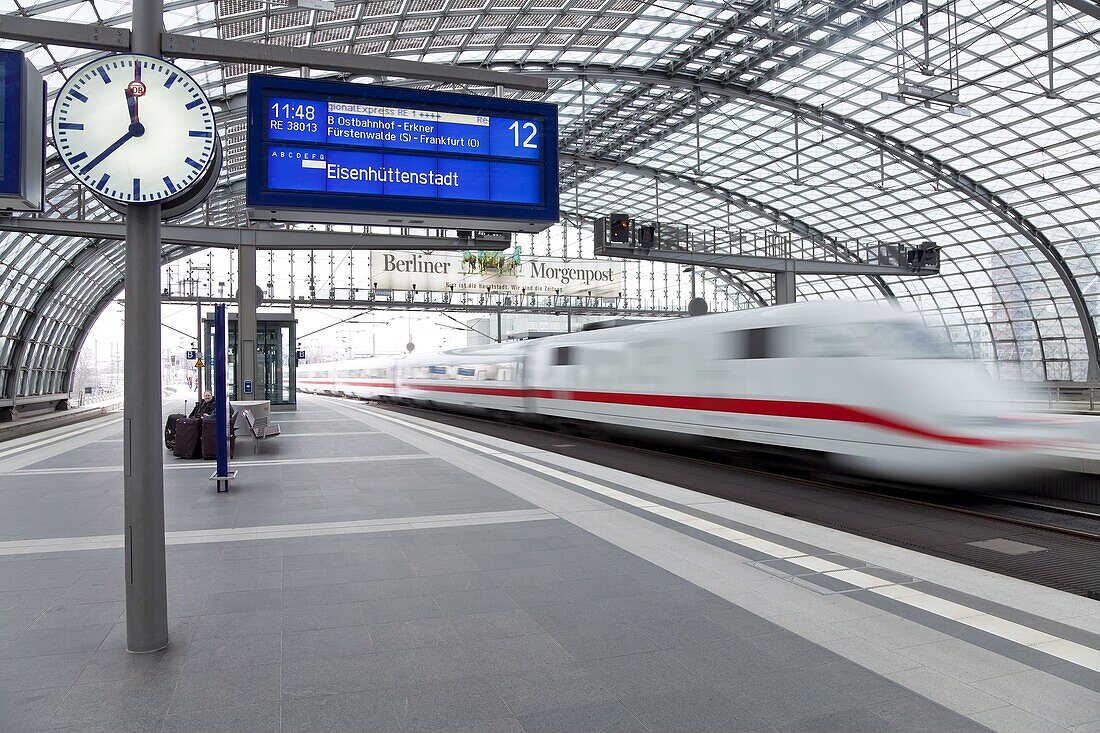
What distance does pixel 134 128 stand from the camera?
399cm

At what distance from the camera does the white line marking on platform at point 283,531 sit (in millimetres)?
6496

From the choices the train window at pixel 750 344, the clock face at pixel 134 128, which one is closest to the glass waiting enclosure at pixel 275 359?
the train window at pixel 750 344

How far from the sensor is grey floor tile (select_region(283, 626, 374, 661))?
4.03m

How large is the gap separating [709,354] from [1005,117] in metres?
28.3

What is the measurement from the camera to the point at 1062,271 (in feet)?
139

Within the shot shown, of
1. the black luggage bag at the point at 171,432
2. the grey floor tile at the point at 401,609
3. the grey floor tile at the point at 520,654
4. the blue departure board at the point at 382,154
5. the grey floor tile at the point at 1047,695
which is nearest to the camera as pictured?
the grey floor tile at the point at 1047,695

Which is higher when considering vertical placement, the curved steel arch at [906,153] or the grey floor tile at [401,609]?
the curved steel arch at [906,153]

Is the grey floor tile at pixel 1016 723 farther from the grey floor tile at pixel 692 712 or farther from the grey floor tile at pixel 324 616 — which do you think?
the grey floor tile at pixel 324 616

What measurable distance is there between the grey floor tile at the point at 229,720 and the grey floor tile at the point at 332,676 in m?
0.18

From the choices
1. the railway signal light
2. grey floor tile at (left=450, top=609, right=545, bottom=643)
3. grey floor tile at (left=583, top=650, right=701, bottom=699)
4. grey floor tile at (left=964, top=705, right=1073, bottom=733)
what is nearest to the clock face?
grey floor tile at (left=450, top=609, right=545, bottom=643)

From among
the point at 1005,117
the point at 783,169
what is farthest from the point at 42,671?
the point at 783,169

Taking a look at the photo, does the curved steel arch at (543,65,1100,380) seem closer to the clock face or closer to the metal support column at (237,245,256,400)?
the metal support column at (237,245,256,400)

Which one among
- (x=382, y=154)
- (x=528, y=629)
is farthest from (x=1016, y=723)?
(x=382, y=154)

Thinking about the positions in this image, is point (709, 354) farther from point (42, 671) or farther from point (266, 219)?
point (42, 671)
